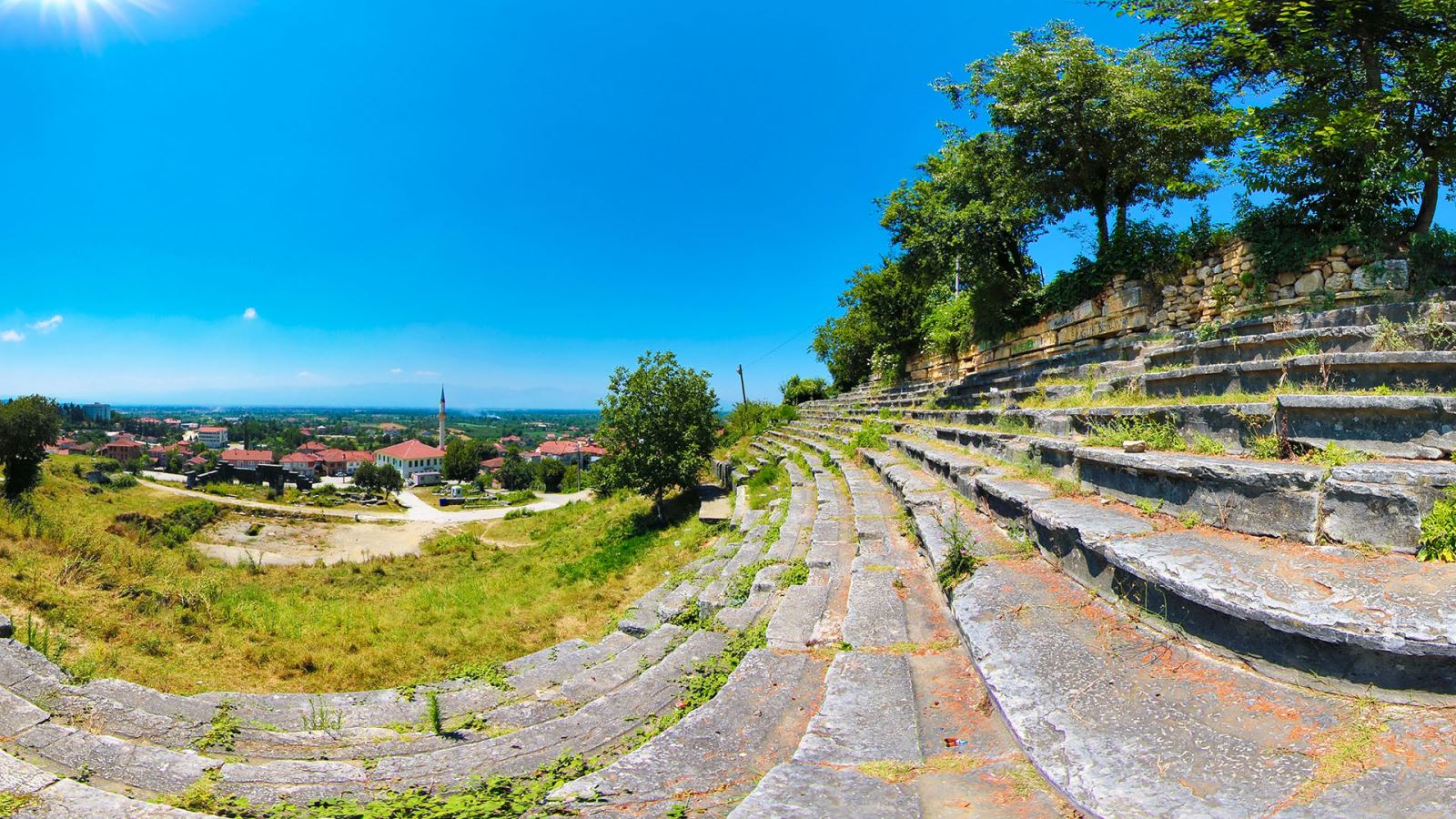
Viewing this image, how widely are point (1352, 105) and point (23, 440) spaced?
134 feet

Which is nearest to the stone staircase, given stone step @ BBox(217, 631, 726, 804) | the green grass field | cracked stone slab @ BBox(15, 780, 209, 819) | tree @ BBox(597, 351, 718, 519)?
stone step @ BBox(217, 631, 726, 804)

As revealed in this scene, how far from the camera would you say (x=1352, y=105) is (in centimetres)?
604

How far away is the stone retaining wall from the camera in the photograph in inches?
240

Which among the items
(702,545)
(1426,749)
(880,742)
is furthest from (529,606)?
(1426,749)

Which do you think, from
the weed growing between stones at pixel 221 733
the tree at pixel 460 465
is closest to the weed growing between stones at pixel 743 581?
the weed growing between stones at pixel 221 733

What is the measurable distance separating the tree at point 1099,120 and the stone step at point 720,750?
894 cm

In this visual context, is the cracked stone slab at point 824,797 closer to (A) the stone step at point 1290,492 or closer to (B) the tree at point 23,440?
(A) the stone step at point 1290,492

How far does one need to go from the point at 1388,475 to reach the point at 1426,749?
155 cm

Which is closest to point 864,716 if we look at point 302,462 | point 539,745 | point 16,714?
point 539,745

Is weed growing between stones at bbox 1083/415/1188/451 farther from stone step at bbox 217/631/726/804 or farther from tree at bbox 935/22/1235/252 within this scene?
tree at bbox 935/22/1235/252

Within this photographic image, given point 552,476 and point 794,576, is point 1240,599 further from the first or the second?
point 552,476

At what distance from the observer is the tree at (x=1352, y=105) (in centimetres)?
581

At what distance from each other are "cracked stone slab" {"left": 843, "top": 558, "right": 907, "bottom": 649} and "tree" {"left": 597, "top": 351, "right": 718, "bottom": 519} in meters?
12.0

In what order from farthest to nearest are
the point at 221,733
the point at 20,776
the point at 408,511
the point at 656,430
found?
the point at 408,511 → the point at 656,430 → the point at 221,733 → the point at 20,776
